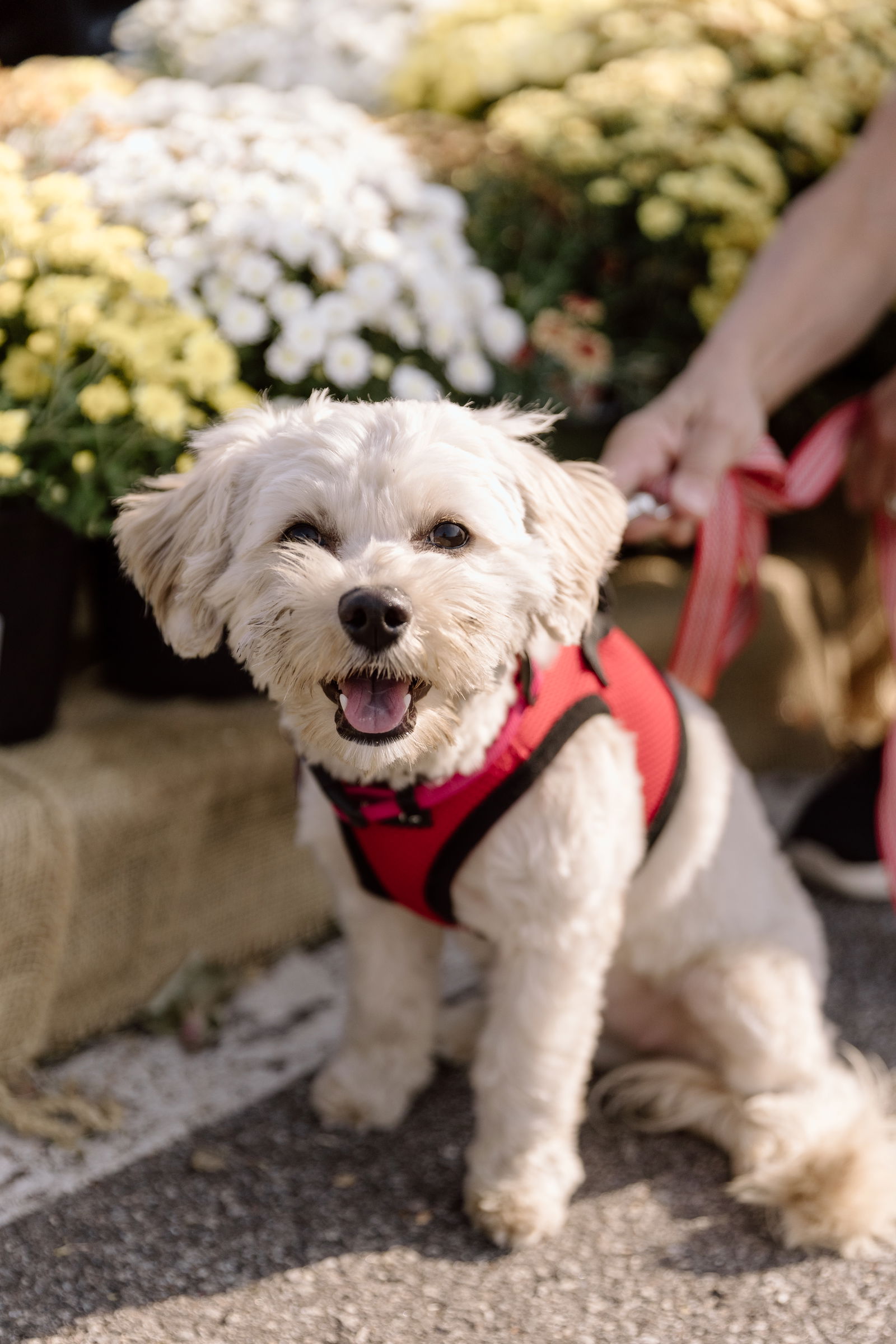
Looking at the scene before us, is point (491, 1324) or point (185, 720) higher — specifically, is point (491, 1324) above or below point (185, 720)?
below

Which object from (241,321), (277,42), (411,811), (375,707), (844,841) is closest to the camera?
(375,707)

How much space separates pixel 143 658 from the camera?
110 inches

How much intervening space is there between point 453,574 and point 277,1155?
1.35 metres

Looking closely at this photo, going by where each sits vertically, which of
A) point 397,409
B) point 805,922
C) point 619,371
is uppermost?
point 397,409

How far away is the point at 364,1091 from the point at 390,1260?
39cm

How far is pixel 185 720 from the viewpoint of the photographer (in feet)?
9.04

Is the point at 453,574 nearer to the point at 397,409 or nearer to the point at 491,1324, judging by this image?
the point at 397,409

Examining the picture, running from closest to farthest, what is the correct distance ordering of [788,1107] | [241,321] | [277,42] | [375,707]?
[375,707]
[788,1107]
[241,321]
[277,42]

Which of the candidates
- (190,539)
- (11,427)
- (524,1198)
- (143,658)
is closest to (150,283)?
(11,427)

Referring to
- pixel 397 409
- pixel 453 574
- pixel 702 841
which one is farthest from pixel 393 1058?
pixel 397 409

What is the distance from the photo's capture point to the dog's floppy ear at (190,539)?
1737mm

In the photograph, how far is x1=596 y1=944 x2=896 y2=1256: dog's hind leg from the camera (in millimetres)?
1997

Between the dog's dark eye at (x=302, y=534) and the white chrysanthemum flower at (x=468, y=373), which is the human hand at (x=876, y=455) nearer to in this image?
the white chrysanthemum flower at (x=468, y=373)

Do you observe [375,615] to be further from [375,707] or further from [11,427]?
[11,427]
